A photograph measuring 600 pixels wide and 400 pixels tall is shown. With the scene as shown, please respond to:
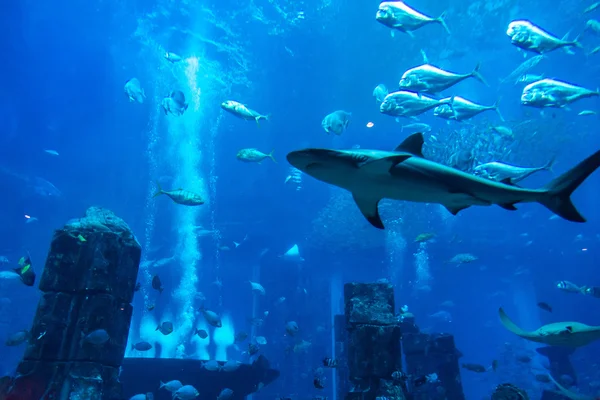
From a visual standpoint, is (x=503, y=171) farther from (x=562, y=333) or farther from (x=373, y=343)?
(x=373, y=343)

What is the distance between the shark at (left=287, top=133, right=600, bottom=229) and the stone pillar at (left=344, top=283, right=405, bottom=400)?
13.6 ft

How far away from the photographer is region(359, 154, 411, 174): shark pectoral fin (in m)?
2.40

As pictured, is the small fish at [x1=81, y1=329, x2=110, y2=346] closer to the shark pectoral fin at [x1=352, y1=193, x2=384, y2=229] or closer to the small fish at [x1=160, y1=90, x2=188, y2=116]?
the shark pectoral fin at [x1=352, y1=193, x2=384, y2=229]

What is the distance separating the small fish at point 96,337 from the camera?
18.1 feet

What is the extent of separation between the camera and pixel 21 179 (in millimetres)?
26281

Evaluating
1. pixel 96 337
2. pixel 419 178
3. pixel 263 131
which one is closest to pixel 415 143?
pixel 419 178

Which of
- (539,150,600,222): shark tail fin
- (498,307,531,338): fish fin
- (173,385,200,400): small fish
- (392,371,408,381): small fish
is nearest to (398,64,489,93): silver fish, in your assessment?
(498,307,531,338): fish fin

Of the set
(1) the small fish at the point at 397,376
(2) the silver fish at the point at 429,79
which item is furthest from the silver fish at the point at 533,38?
(1) the small fish at the point at 397,376

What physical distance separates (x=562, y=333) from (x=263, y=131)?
1894 cm

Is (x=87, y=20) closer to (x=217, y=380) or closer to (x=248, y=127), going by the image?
(x=248, y=127)

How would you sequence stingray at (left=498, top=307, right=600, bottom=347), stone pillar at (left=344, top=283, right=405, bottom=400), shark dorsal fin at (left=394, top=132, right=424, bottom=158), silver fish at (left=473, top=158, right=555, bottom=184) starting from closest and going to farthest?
1. shark dorsal fin at (left=394, top=132, right=424, bottom=158)
2. stingray at (left=498, top=307, right=600, bottom=347)
3. stone pillar at (left=344, top=283, right=405, bottom=400)
4. silver fish at (left=473, top=158, right=555, bottom=184)

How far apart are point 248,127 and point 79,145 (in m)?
12.7

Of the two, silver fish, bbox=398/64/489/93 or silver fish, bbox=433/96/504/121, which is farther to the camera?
silver fish, bbox=433/96/504/121

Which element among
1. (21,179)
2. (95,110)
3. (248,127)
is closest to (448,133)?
(248,127)
